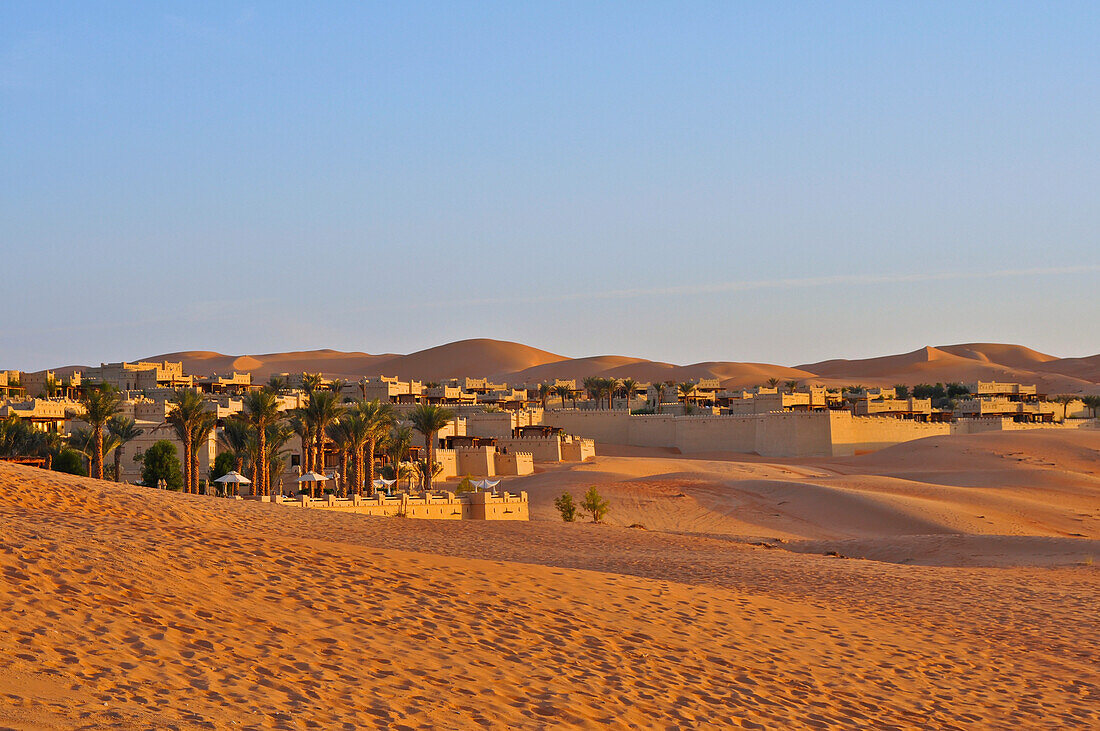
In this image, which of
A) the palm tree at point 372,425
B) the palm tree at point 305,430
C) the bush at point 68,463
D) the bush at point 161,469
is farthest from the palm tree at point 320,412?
the bush at point 68,463

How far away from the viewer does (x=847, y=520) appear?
46.8 m

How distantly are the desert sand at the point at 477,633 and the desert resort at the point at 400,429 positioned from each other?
1699 centimetres

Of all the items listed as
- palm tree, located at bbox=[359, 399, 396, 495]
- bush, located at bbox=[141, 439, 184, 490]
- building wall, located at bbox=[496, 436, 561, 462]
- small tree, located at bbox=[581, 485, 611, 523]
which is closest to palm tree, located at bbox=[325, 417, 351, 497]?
palm tree, located at bbox=[359, 399, 396, 495]

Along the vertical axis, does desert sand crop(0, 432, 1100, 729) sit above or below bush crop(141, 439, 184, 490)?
below

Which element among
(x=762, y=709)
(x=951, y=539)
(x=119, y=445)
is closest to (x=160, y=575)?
(x=762, y=709)

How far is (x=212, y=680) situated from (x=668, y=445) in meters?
76.1

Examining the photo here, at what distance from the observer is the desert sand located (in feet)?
33.1

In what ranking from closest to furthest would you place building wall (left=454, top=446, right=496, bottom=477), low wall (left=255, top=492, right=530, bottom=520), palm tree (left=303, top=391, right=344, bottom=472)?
low wall (left=255, top=492, right=530, bottom=520) < palm tree (left=303, top=391, right=344, bottom=472) < building wall (left=454, top=446, right=496, bottom=477)

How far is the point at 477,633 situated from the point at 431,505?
24928 millimetres

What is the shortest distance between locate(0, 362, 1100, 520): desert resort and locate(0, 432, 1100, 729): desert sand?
1699 centimetres

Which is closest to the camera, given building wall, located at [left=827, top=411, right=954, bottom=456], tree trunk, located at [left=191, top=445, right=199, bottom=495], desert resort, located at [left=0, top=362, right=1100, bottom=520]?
tree trunk, located at [left=191, top=445, right=199, bottom=495]

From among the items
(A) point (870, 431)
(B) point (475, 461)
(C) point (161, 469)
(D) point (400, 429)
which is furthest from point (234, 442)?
(A) point (870, 431)

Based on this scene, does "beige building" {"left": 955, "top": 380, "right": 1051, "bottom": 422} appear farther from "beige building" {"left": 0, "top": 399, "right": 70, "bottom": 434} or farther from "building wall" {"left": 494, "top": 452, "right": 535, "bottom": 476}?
"beige building" {"left": 0, "top": 399, "right": 70, "bottom": 434}

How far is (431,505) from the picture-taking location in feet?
125
